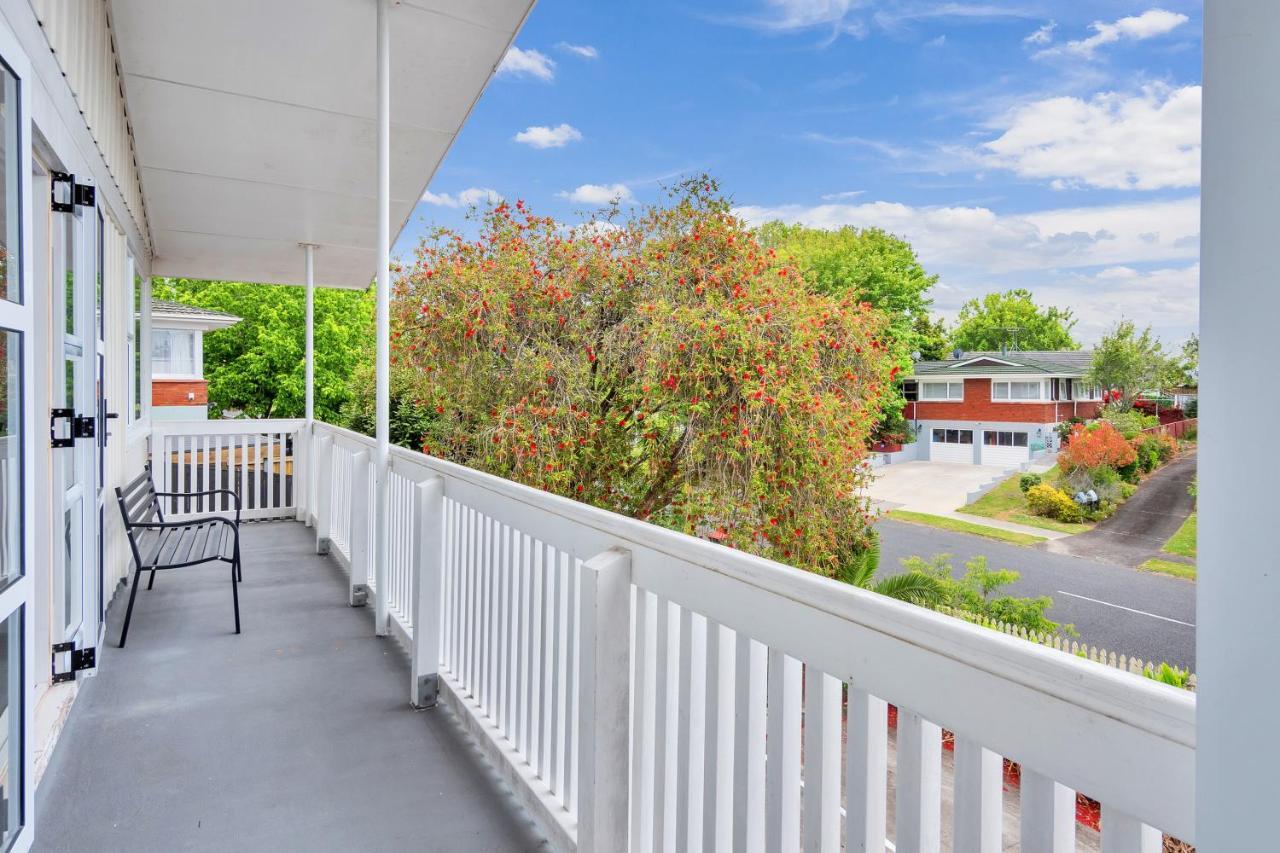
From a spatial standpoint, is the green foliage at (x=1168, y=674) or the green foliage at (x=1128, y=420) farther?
the green foliage at (x=1128, y=420)

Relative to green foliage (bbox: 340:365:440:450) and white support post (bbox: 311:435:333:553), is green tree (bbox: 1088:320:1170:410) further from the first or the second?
green foliage (bbox: 340:365:440:450)

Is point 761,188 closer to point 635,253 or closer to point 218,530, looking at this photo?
point 635,253

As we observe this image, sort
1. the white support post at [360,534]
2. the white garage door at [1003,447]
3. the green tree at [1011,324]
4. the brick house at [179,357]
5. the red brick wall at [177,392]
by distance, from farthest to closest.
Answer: the red brick wall at [177,392], the green tree at [1011,324], the brick house at [179,357], the white garage door at [1003,447], the white support post at [360,534]

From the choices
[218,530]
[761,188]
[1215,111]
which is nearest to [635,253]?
[218,530]

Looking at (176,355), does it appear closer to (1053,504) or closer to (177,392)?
(177,392)

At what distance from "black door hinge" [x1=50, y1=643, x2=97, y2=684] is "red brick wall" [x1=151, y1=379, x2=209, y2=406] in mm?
12599

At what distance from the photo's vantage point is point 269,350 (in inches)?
827

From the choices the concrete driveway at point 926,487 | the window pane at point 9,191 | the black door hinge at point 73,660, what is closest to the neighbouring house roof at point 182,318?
the black door hinge at point 73,660

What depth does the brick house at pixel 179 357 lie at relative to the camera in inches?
485

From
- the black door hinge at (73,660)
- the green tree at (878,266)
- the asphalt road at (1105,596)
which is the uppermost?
the green tree at (878,266)

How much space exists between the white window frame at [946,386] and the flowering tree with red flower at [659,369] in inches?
236

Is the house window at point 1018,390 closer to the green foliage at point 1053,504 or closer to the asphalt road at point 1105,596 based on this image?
the green foliage at point 1053,504

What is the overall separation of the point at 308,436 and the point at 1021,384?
32.9 ft

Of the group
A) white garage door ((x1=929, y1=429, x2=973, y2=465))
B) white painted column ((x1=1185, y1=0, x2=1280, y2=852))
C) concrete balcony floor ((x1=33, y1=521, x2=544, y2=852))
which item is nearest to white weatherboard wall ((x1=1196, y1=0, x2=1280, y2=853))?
white painted column ((x1=1185, y1=0, x2=1280, y2=852))
